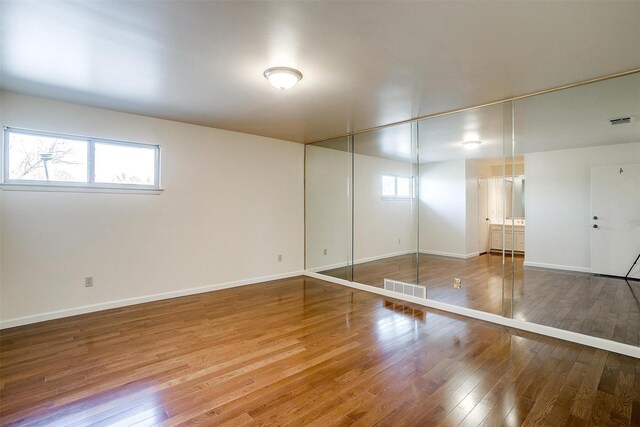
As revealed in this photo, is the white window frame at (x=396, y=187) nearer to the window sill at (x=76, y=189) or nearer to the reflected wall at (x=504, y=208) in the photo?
the reflected wall at (x=504, y=208)

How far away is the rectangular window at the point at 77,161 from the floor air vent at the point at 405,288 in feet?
11.9

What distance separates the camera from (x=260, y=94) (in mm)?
3305

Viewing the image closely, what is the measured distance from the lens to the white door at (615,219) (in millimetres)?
3240

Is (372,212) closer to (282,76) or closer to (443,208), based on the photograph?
(443,208)

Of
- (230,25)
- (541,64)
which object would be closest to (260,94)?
(230,25)

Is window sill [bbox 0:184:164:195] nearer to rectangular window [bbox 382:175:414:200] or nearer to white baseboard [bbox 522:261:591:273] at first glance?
rectangular window [bbox 382:175:414:200]

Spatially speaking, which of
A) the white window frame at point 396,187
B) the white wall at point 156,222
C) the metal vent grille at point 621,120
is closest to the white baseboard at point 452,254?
the white window frame at point 396,187

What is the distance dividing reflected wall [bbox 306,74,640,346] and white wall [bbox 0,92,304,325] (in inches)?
33.0

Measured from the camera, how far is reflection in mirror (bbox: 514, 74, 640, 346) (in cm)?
317

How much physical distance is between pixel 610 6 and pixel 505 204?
2400mm

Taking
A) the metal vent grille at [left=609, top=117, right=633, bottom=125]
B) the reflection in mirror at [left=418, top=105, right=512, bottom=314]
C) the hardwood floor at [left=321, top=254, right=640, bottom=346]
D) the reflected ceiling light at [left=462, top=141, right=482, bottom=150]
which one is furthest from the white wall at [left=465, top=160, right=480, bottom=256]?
the metal vent grille at [left=609, top=117, right=633, bottom=125]

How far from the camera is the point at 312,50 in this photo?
2.36m

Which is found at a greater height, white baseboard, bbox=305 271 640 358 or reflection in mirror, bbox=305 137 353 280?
reflection in mirror, bbox=305 137 353 280

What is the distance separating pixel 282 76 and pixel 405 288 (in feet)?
10.8
